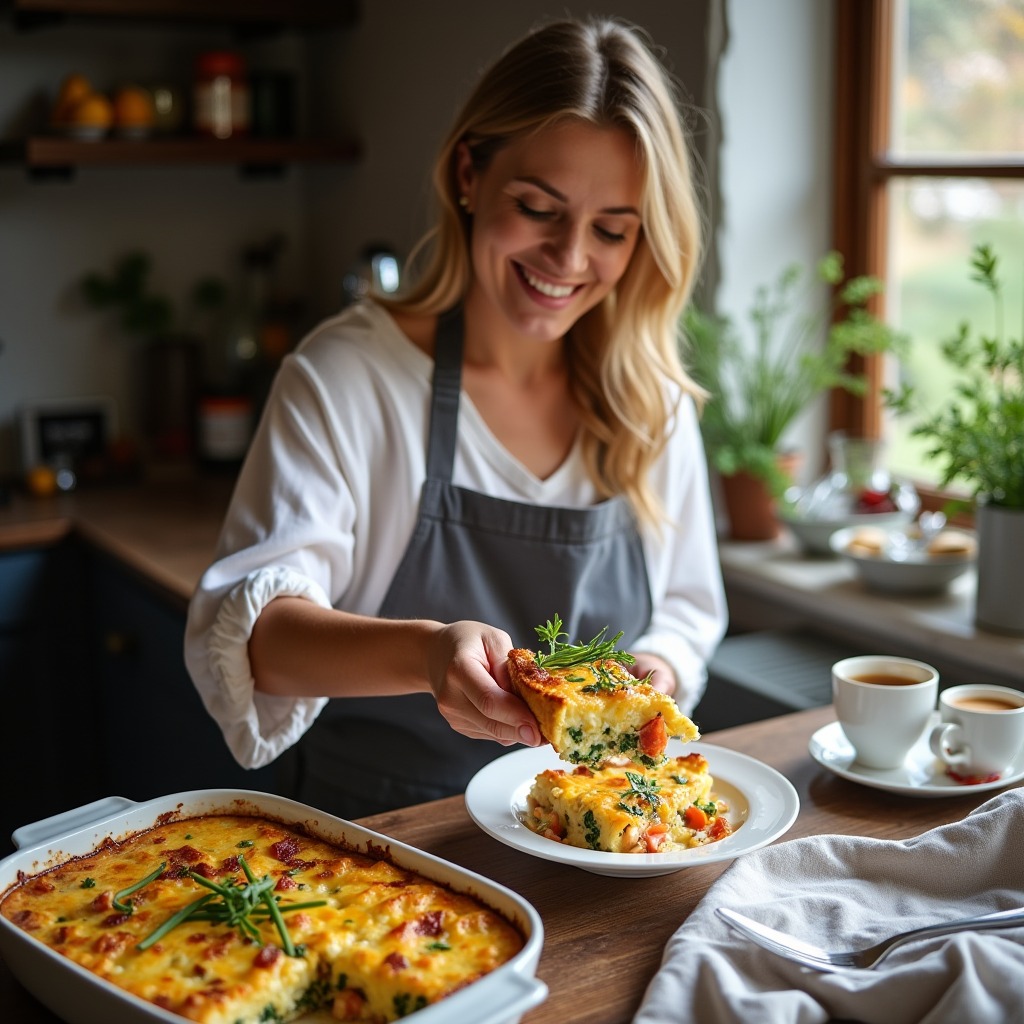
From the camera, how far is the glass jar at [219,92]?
128 inches

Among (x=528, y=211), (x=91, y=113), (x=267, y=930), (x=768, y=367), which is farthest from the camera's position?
(x=91, y=113)

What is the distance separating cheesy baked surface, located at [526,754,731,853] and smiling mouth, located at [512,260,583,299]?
654mm

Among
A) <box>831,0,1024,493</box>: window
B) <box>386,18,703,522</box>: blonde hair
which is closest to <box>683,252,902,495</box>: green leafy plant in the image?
<box>831,0,1024,493</box>: window

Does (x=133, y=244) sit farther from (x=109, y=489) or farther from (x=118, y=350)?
(x=109, y=489)

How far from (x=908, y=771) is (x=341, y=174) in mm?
2691

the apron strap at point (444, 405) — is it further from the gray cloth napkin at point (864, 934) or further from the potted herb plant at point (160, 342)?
the potted herb plant at point (160, 342)

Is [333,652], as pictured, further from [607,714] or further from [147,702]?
[147,702]

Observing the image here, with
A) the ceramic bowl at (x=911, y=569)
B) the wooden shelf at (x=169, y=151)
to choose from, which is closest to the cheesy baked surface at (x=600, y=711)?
the ceramic bowl at (x=911, y=569)

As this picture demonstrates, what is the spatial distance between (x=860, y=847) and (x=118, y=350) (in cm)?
289

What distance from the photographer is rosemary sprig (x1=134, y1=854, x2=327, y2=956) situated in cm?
95

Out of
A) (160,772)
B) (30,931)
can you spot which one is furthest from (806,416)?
(30,931)

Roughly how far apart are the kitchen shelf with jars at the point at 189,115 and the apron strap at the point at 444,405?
5.72 feet

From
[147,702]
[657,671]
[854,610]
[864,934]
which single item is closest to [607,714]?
[864,934]

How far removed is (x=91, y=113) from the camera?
3.04 m
